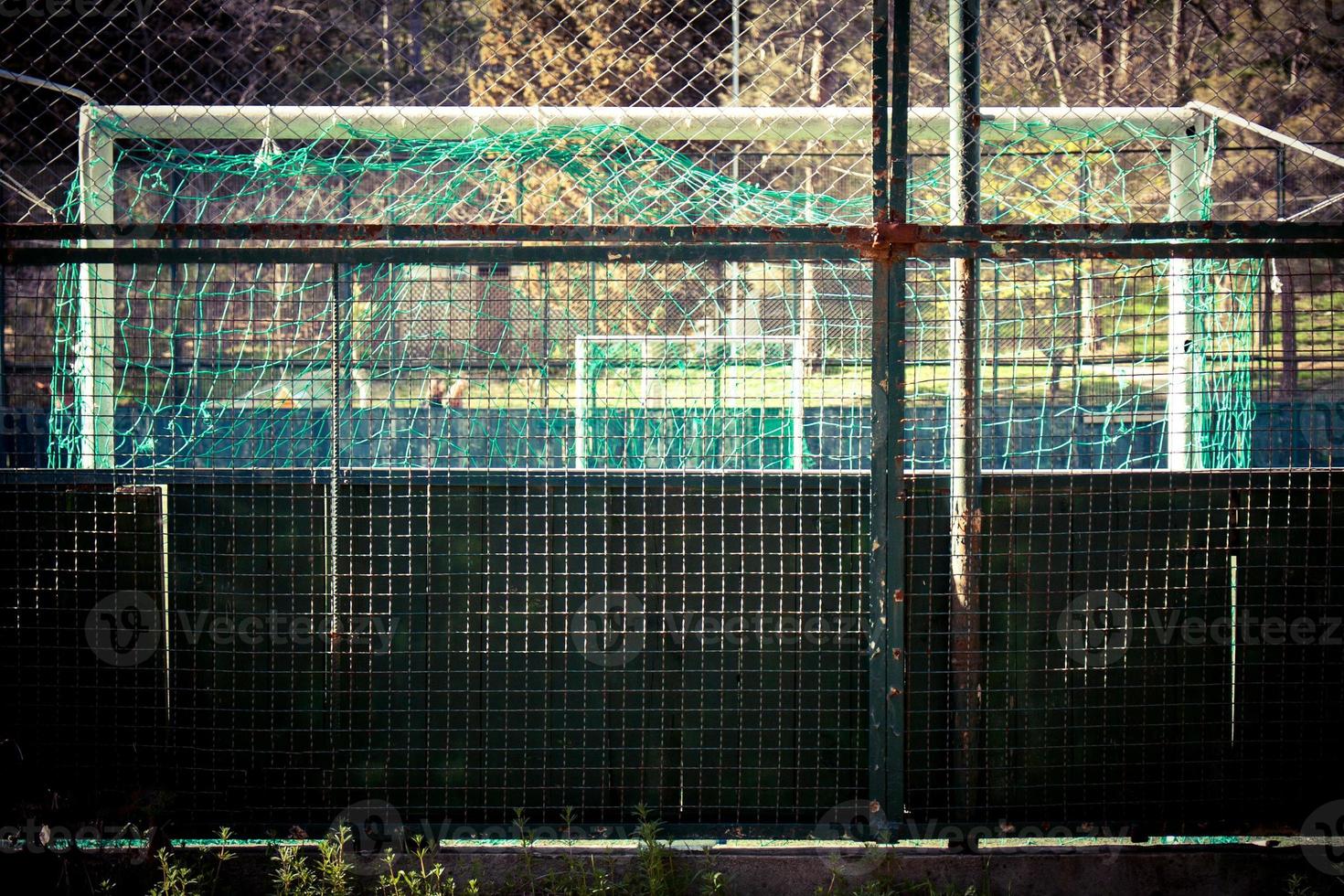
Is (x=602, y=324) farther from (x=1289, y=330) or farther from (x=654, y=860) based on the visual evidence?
(x=1289, y=330)

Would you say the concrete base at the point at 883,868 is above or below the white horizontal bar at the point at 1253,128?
below

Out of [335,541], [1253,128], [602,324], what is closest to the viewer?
[335,541]

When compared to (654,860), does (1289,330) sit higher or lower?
higher

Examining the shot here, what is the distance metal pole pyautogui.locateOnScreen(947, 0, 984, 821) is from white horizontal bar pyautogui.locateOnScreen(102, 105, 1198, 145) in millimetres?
2207

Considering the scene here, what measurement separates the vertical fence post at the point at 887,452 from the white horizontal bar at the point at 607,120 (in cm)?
246

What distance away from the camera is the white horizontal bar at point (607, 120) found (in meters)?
6.36

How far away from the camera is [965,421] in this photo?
3959 millimetres

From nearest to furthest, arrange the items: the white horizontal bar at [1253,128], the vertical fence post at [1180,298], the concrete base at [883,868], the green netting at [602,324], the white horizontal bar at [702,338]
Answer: the white horizontal bar at [702,338] < the concrete base at [883,868] < the vertical fence post at [1180,298] < the white horizontal bar at [1253,128] < the green netting at [602,324]

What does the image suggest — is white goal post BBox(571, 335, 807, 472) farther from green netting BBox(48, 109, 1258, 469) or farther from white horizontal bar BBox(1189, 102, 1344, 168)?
white horizontal bar BBox(1189, 102, 1344, 168)

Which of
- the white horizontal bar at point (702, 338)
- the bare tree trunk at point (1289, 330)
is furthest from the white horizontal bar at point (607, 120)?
the bare tree trunk at point (1289, 330)

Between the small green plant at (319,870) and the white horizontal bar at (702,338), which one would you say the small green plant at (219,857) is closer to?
the small green plant at (319,870)

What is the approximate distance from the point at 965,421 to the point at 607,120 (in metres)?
3.91

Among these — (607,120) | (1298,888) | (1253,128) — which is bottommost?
(1298,888)

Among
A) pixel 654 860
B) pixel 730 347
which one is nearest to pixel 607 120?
pixel 654 860
